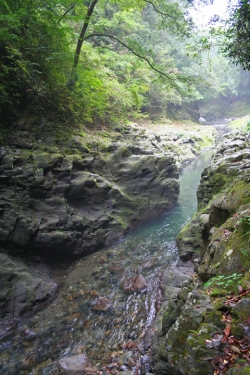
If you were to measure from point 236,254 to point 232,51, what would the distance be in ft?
20.9

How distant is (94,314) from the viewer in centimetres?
780

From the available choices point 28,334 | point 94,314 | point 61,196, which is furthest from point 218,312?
point 61,196

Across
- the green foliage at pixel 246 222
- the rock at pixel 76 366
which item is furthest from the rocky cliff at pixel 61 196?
the green foliage at pixel 246 222

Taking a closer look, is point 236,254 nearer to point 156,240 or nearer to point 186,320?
point 186,320

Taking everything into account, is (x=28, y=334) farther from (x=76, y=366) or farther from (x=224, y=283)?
(x=224, y=283)

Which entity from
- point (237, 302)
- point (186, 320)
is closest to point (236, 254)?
point (237, 302)

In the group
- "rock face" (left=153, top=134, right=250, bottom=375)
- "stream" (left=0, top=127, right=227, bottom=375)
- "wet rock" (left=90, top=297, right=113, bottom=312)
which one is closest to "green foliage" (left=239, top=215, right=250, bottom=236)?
"rock face" (left=153, top=134, right=250, bottom=375)

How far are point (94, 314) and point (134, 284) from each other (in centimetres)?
182

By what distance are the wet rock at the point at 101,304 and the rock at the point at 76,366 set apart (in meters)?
1.81

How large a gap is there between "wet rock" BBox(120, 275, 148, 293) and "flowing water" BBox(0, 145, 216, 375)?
17 cm

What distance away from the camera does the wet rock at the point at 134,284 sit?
867 centimetres

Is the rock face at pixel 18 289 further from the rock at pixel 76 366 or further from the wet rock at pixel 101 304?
the rock at pixel 76 366

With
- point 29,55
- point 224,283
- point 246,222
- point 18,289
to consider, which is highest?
point 29,55

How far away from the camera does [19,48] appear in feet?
33.2
